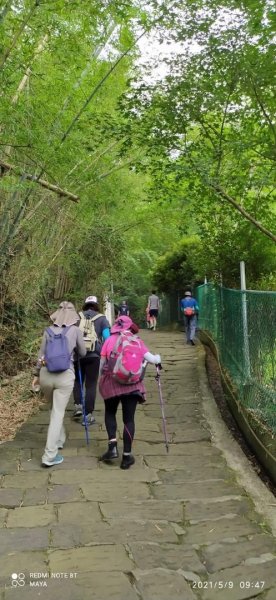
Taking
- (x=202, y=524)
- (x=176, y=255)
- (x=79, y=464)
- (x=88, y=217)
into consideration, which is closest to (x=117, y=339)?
(x=79, y=464)

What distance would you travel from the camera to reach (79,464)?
5219mm

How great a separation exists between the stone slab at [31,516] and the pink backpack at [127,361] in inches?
52.5

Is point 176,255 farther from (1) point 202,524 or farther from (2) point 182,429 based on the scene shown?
(1) point 202,524

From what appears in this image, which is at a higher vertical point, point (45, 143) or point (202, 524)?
point (45, 143)

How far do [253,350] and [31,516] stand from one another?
3072mm

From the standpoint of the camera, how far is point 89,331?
6.42 metres

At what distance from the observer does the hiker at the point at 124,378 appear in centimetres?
503

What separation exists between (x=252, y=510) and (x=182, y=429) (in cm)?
245

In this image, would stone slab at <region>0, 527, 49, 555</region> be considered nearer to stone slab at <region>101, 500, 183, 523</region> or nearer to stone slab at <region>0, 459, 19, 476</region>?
stone slab at <region>101, 500, 183, 523</region>

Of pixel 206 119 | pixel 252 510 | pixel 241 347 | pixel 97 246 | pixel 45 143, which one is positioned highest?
pixel 206 119

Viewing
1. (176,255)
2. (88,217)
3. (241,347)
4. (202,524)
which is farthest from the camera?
(176,255)

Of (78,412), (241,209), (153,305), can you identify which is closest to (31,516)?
(78,412)

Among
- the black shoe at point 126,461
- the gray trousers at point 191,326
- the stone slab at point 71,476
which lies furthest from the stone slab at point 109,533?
the gray trousers at point 191,326

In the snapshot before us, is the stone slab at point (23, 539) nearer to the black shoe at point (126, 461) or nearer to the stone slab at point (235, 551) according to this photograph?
the stone slab at point (235, 551)
